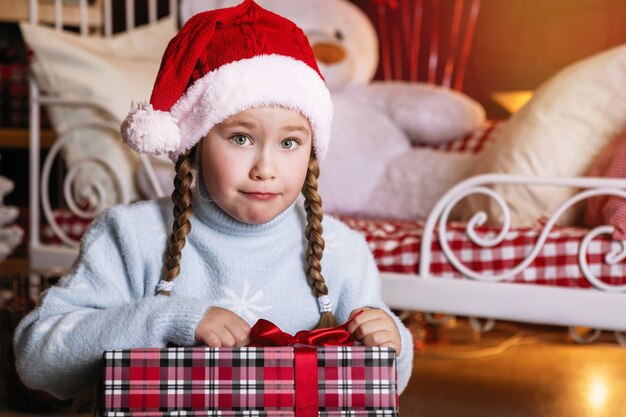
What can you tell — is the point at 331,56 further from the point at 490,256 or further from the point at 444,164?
the point at 490,256

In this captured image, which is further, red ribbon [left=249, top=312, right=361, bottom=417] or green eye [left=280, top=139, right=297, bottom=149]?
green eye [left=280, top=139, right=297, bottom=149]

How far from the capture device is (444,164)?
81.1 inches

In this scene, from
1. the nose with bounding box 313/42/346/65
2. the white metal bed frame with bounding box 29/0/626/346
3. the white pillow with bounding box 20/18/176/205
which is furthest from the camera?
the nose with bounding box 313/42/346/65

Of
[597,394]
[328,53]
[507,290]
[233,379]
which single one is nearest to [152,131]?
[233,379]

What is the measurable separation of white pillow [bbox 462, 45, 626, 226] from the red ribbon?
87 cm

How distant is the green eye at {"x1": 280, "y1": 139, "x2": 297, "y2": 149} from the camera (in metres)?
0.95

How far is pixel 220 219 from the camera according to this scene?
99 cm

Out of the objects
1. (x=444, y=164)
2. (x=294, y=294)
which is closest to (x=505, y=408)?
(x=444, y=164)

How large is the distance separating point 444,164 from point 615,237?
0.64m

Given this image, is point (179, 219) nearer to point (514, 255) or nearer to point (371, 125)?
point (514, 255)

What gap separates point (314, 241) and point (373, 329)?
14 cm

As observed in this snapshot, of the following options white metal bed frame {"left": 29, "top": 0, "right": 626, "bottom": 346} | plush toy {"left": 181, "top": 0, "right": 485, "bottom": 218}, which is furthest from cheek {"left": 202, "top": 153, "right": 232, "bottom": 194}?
plush toy {"left": 181, "top": 0, "right": 485, "bottom": 218}

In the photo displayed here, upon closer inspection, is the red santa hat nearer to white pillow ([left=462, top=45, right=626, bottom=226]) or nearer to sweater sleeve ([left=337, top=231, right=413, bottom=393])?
sweater sleeve ([left=337, top=231, right=413, bottom=393])

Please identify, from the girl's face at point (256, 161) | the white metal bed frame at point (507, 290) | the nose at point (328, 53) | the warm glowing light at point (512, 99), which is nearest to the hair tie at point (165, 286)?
the girl's face at point (256, 161)
